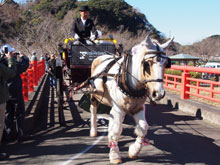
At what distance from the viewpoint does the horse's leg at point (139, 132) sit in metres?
4.11

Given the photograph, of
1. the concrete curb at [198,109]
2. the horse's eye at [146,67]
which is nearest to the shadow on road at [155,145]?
the concrete curb at [198,109]

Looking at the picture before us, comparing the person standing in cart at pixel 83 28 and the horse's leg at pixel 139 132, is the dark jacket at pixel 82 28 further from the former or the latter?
the horse's leg at pixel 139 132

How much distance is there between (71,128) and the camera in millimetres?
6418

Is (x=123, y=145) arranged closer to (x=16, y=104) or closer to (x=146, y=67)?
(x=146, y=67)

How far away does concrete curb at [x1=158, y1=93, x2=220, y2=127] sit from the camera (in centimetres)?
700

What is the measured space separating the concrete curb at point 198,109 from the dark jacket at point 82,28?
3.93 meters

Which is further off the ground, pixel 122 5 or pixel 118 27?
pixel 122 5

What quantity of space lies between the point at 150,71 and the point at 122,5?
1837 inches

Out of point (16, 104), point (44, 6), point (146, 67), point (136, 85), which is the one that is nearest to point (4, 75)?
point (16, 104)

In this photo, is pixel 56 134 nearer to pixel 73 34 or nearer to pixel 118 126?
pixel 118 126

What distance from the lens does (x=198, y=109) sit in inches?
306

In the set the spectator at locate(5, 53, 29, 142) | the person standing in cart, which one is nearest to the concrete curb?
the person standing in cart

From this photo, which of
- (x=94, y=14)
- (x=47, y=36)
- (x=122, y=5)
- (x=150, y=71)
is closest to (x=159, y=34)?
(x=122, y=5)

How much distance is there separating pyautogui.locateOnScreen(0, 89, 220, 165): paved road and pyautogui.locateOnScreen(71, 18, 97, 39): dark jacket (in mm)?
2490
